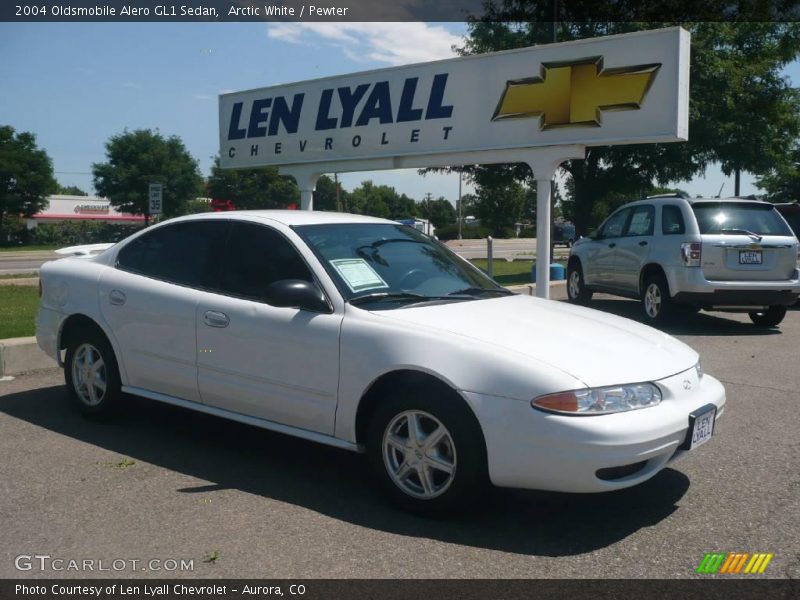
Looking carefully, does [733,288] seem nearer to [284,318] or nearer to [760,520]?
[760,520]

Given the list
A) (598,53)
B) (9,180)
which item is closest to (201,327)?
(598,53)

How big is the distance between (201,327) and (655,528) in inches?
114

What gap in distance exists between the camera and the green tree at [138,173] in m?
57.8

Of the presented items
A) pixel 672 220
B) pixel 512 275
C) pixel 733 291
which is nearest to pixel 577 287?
pixel 672 220

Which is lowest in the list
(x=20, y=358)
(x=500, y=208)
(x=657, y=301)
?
A: (x=20, y=358)

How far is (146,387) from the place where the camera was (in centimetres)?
561

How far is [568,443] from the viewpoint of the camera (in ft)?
12.4

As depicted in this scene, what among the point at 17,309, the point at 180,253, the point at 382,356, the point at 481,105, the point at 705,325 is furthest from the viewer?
the point at 481,105

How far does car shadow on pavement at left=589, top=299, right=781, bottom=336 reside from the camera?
10867 millimetres

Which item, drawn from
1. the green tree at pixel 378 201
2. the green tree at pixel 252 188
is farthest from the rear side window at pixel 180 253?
the green tree at pixel 378 201

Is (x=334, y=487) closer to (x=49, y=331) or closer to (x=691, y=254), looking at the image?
(x=49, y=331)

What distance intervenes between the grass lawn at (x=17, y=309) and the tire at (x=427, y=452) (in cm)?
594

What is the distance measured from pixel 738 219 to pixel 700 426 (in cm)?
711
